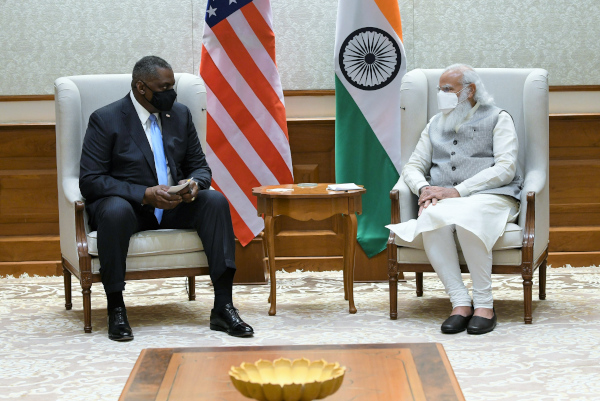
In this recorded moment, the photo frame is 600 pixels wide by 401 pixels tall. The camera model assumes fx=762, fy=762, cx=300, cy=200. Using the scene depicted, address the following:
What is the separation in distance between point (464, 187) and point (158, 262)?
60.6 inches

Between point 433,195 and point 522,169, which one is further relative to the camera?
point 522,169

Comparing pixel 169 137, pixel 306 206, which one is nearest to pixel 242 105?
pixel 169 137

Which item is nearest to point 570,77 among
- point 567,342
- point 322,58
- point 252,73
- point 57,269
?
point 322,58

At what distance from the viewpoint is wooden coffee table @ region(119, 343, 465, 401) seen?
173 cm

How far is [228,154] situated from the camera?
4.68m

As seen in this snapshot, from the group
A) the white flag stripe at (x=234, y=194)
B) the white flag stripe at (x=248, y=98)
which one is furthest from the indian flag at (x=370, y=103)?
the white flag stripe at (x=234, y=194)

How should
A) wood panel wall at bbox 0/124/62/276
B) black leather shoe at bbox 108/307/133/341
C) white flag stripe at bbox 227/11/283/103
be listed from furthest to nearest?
wood panel wall at bbox 0/124/62/276, white flag stripe at bbox 227/11/283/103, black leather shoe at bbox 108/307/133/341

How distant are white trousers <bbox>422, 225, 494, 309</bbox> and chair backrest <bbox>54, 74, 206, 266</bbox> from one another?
55.0 inches

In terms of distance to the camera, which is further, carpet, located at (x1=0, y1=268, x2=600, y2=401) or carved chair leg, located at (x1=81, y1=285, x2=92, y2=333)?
carved chair leg, located at (x1=81, y1=285, x2=92, y2=333)

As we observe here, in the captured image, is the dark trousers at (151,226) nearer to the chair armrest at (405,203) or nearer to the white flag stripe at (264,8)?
the chair armrest at (405,203)

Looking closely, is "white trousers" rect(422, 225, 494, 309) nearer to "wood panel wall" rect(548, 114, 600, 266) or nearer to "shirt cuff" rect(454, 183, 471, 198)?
"shirt cuff" rect(454, 183, 471, 198)

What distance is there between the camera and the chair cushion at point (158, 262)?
3605 mm

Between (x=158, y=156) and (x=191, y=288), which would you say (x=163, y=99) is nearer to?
(x=158, y=156)

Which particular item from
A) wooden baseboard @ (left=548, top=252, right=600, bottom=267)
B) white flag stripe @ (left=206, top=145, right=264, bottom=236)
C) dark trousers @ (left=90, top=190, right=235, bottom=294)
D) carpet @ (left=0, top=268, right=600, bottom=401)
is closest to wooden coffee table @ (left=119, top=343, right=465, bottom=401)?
carpet @ (left=0, top=268, right=600, bottom=401)
